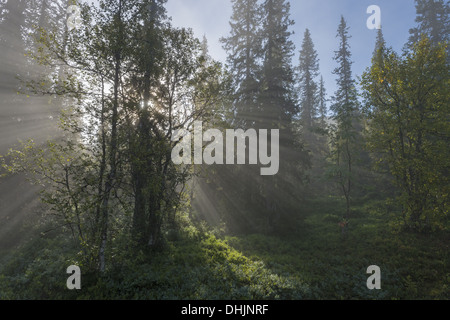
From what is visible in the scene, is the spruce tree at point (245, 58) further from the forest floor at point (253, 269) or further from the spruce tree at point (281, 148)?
the forest floor at point (253, 269)

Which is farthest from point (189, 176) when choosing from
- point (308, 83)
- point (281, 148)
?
point (308, 83)

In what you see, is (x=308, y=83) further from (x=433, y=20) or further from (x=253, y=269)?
(x=253, y=269)

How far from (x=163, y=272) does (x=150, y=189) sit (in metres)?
3.61

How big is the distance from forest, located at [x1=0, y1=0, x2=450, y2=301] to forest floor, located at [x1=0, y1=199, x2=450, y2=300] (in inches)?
3.1

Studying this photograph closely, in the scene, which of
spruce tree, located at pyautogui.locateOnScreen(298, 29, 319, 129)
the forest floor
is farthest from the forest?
spruce tree, located at pyautogui.locateOnScreen(298, 29, 319, 129)

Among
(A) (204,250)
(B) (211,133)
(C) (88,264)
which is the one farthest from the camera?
(B) (211,133)

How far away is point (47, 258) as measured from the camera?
11008 millimetres

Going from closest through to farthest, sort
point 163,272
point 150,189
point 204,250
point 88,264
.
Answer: point 88,264, point 163,272, point 150,189, point 204,250

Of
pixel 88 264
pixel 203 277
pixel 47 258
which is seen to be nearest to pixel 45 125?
pixel 47 258

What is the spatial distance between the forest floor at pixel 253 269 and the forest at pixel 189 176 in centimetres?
8

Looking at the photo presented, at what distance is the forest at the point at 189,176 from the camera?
8367mm

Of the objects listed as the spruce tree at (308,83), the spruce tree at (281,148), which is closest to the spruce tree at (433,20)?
the spruce tree at (308,83)

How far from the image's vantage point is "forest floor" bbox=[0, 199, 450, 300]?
26.3 feet
